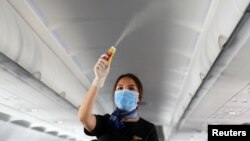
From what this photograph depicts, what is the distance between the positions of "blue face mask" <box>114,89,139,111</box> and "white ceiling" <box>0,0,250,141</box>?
1567 millimetres

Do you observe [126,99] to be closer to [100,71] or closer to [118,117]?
[118,117]

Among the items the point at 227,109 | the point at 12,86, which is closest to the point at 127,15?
the point at 12,86

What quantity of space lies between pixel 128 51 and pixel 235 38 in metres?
2.82

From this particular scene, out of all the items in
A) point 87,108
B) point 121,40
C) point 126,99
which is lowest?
point 87,108

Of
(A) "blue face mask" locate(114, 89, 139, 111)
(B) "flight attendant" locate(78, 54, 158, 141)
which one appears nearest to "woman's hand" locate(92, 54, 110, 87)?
Answer: (B) "flight attendant" locate(78, 54, 158, 141)

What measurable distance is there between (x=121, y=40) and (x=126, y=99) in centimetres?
392

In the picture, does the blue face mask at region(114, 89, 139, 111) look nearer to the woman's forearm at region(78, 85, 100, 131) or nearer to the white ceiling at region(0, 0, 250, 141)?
the woman's forearm at region(78, 85, 100, 131)

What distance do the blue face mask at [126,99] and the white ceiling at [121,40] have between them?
61.7 inches

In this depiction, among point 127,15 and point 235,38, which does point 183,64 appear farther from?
point 235,38

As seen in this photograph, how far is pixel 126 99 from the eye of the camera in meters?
2.24

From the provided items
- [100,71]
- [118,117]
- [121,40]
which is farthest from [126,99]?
[121,40]

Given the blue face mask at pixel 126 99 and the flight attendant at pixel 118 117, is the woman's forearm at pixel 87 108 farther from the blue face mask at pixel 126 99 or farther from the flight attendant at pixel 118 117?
the blue face mask at pixel 126 99

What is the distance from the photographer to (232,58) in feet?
16.2

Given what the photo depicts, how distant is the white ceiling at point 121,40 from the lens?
4.50m
